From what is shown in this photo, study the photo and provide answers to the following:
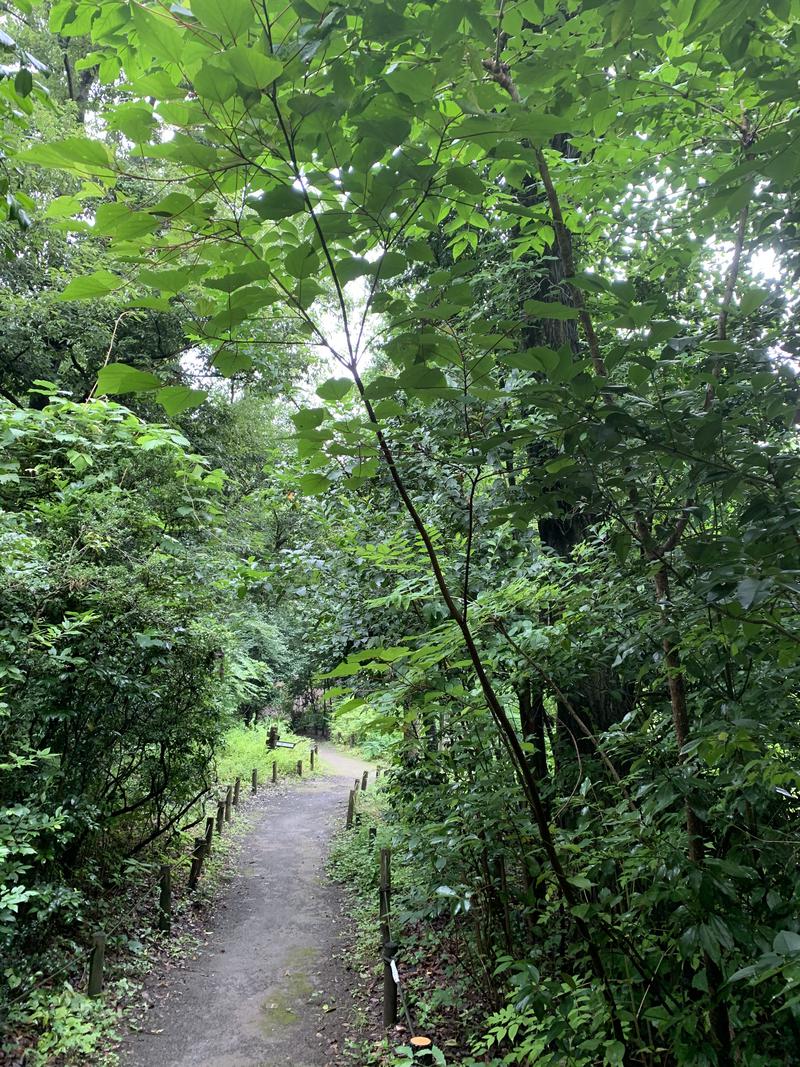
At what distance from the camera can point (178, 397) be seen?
1.10 m

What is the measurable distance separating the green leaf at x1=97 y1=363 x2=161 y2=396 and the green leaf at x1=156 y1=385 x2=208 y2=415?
0.05 metres

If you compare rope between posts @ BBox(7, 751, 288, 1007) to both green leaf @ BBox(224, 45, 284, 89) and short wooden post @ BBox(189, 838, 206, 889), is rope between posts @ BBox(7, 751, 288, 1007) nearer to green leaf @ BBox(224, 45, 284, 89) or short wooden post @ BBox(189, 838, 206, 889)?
short wooden post @ BBox(189, 838, 206, 889)

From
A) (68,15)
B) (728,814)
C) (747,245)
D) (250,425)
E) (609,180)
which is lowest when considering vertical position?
(728,814)

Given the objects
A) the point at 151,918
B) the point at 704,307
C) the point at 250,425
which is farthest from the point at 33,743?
the point at 250,425

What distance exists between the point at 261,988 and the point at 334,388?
19.4 ft

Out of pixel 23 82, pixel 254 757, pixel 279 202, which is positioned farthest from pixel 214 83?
pixel 254 757

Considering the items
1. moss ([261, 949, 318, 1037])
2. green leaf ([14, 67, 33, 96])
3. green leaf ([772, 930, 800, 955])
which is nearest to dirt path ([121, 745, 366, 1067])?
moss ([261, 949, 318, 1037])

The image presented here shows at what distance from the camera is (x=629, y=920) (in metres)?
1.74

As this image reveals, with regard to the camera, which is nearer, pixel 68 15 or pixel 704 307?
pixel 68 15

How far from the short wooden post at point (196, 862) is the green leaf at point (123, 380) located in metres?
7.32

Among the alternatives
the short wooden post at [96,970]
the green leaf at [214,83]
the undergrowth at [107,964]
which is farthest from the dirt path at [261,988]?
the green leaf at [214,83]

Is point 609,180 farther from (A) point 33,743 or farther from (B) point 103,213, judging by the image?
(A) point 33,743

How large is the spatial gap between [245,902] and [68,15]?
26.4 feet

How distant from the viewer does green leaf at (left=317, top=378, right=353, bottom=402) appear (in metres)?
1.12
